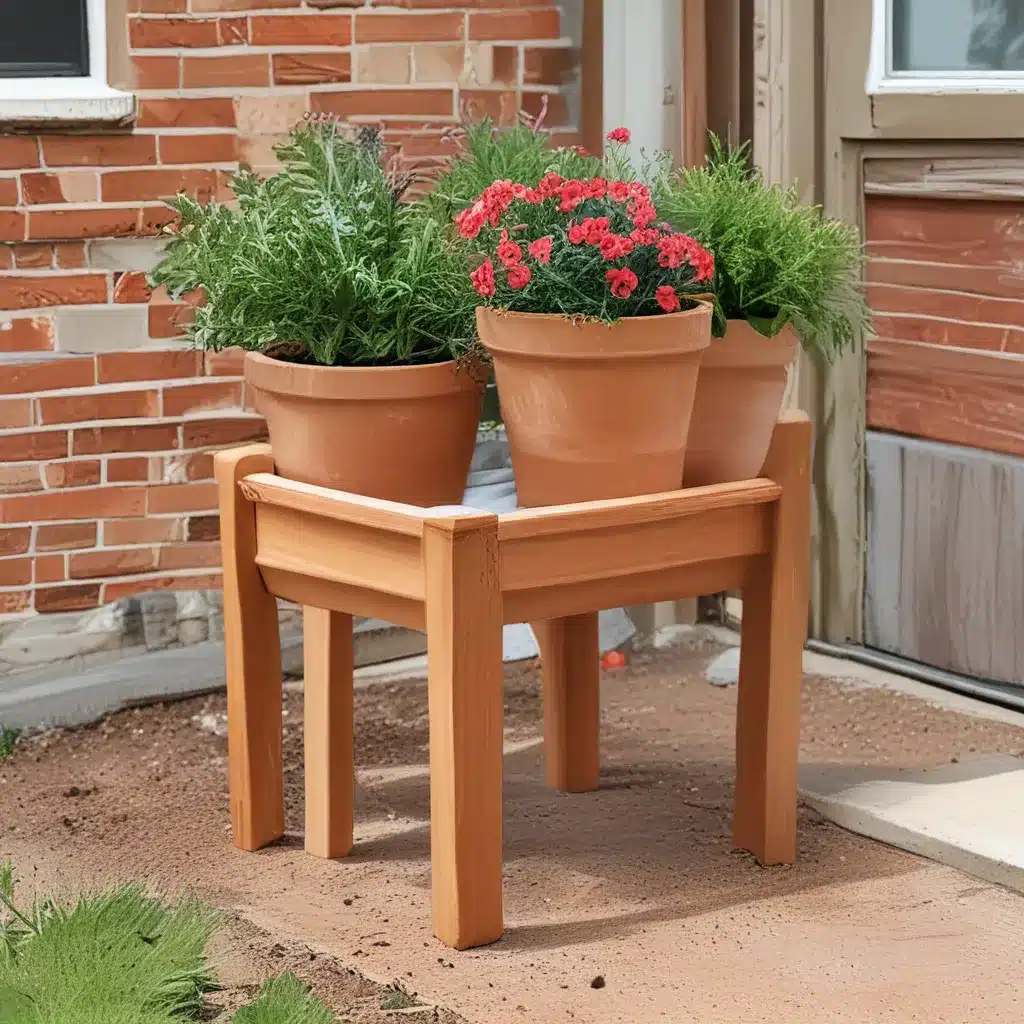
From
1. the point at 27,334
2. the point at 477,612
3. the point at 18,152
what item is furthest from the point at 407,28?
the point at 477,612

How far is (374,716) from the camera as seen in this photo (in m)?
3.64

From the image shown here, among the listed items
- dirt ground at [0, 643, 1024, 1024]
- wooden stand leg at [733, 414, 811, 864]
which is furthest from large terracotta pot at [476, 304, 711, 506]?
dirt ground at [0, 643, 1024, 1024]

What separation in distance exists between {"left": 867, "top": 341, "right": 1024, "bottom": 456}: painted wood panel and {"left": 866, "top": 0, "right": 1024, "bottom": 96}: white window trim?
0.53 m

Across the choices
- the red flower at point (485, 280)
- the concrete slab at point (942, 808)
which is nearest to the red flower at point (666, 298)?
the red flower at point (485, 280)

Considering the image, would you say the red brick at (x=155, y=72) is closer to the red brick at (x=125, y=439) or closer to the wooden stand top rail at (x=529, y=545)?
the red brick at (x=125, y=439)

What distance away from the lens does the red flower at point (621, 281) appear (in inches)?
92.4

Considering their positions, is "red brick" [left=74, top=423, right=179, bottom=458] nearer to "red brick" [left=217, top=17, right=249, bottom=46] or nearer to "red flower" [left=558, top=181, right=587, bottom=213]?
"red brick" [left=217, top=17, right=249, bottom=46]

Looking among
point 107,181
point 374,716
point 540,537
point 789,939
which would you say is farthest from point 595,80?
point 789,939

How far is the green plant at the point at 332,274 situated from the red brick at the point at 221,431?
1.05m

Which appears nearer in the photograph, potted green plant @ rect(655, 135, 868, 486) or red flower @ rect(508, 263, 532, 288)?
red flower @ rect(508, 263, 532, 288)

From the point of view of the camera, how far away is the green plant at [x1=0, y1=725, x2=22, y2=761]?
136 inches

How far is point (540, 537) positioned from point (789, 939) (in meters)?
0.68

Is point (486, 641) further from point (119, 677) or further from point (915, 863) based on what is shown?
point (119, 677)

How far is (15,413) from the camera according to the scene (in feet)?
11.6
